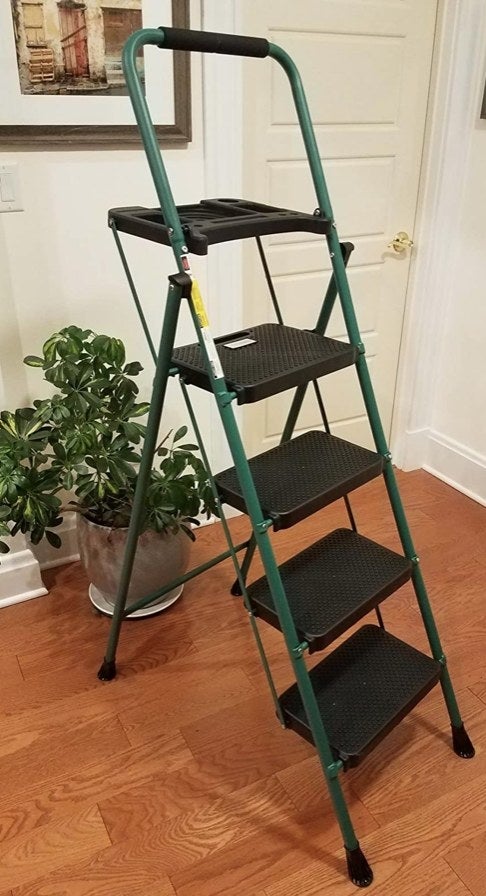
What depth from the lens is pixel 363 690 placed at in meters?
1.53

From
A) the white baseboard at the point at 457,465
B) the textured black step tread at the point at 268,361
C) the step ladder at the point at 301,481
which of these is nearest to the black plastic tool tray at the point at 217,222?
the step ladder at the point at 301,481

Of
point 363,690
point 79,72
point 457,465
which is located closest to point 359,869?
point 363,690

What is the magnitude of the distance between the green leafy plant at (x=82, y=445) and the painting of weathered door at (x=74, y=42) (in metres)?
0.66

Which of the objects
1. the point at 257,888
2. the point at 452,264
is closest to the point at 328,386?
the point at 452,264

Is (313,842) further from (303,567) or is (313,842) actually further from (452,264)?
(452,264)

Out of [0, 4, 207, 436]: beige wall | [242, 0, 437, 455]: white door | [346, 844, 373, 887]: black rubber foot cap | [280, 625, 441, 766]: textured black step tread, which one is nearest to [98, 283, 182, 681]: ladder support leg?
[280, 625, 441, 766]: textured black step tread

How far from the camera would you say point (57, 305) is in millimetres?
2020

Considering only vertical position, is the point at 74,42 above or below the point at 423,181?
above

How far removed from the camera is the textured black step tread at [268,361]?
4.29 feet

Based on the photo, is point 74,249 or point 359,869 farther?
point 74,249

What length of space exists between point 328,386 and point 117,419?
1122 mm

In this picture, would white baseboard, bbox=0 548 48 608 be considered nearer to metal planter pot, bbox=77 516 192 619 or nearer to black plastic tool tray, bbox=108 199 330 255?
metal planter pot, bbox=77 516 192 619

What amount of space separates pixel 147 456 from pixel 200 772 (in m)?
0.74

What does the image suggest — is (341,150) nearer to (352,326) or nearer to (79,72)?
(79,72)
